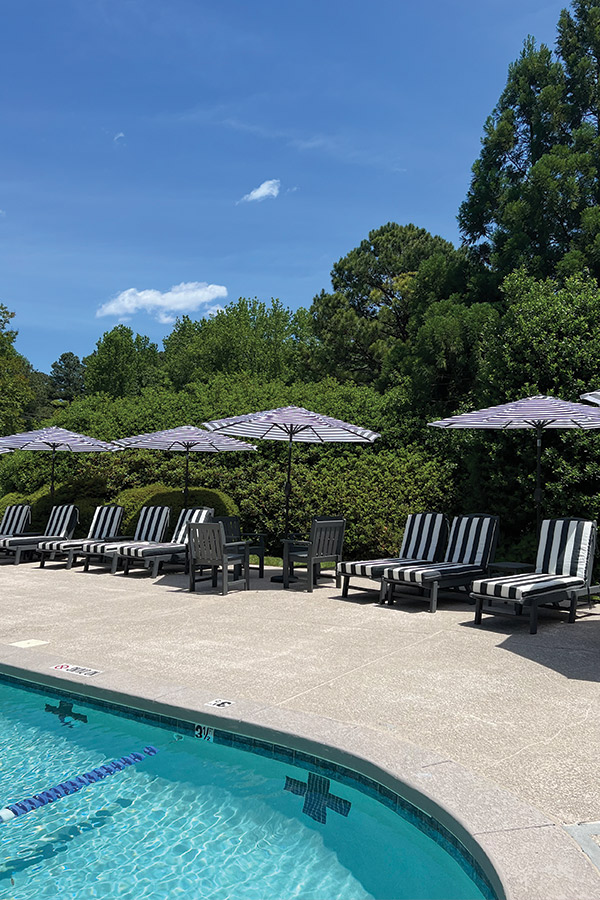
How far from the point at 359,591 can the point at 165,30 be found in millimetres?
10497

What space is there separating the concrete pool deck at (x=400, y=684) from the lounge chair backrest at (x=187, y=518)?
260 centimetres

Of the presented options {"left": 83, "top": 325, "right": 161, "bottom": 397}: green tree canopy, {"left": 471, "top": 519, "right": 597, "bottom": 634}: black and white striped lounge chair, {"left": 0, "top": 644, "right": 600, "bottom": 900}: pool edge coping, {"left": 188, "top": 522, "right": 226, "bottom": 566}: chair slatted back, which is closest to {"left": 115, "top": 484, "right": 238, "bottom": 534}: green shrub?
{"left": 188, "top": 522, "right": 226, "bottom": 566}: chair slatted back

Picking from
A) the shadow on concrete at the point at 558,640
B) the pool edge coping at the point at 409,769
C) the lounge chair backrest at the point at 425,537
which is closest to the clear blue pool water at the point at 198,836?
the pool edge coping at the point at 409,769

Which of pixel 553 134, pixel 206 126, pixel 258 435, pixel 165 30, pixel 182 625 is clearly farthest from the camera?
pixel 553 134

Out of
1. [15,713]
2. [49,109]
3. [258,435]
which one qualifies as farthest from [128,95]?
[15,713]

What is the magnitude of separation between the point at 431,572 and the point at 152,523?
6.26 m

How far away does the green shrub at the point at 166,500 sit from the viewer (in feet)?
45.9

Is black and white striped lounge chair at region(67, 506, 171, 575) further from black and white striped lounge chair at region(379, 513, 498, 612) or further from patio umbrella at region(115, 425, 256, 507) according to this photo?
black and white striped lounge chair at region(379, 513, 498, 612)

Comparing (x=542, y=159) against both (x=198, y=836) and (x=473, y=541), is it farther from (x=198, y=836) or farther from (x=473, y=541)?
(x=198, y=836)

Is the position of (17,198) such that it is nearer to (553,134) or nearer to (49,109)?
(49,109)

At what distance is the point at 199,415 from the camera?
55.2 ft

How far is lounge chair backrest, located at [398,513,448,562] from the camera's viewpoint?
9.99 meters

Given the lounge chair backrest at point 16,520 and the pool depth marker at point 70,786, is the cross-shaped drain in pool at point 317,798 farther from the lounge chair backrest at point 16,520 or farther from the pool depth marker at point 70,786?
the lounge chair backrest at point 16,520

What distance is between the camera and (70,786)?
4207 millimetres
